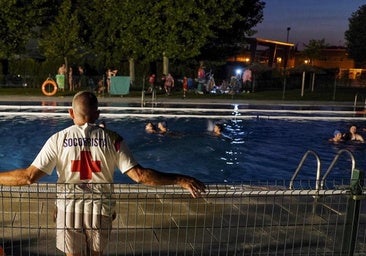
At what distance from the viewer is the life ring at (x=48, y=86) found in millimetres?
26172

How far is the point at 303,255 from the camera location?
518cm

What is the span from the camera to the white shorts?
359cm

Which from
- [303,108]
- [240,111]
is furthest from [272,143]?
[303,108]

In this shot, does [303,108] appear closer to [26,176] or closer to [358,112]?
[358,112]

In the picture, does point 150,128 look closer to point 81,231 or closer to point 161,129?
point 161,129

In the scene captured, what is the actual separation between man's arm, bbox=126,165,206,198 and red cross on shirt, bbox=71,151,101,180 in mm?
257

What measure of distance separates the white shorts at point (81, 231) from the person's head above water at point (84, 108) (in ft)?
2.38

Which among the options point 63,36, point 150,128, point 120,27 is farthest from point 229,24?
point 150,128

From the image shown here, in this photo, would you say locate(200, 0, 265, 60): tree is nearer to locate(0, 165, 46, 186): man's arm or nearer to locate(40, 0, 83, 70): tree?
locate(40, 0, 83, 70): tree

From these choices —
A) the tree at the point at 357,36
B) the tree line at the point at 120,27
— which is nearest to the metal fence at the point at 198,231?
the tree line at the point at 120,27

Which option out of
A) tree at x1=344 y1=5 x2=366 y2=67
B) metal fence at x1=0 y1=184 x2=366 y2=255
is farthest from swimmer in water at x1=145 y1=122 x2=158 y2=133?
tree at x1=344 y1=5 x2=366 y2=67

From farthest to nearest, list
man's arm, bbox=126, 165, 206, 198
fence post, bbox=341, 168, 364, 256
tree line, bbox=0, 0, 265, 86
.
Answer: tree line, bbox=0, 0, 265, 86
fence post, bbox=341, 168, 364, 256
man's arm, bbox=126, 165, 206, 198

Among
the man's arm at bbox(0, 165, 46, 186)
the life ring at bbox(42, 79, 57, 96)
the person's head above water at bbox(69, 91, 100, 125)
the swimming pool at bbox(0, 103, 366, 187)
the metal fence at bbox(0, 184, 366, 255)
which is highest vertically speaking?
the person's head above water at bbox(69, 91, 100, 125)

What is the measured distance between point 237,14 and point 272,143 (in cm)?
1683
